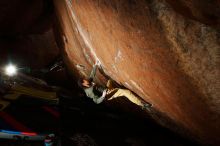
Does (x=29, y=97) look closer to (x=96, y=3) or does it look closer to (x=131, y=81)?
(x=131, y=81)

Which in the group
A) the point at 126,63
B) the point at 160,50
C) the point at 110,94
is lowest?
the point at 160,50

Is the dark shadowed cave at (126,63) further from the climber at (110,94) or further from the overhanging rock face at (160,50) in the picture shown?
the climber at (110,94)

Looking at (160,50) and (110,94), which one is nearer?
(160,50)

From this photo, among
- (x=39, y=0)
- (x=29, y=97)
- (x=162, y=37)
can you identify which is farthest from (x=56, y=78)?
(x=162, y=37)

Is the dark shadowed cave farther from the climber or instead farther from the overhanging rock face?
the climber

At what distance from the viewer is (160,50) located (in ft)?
9.95

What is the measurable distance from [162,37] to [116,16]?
32.4 inches

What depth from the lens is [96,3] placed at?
361 centimetres

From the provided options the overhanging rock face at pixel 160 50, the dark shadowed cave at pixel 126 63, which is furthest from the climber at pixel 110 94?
the overhanging rock face at pixel 160 50

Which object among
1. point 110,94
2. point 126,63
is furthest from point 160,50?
point 110,94

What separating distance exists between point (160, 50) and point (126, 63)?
1.30 m

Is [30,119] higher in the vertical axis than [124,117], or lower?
lower

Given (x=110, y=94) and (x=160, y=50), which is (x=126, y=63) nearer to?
(x=160, y=50)

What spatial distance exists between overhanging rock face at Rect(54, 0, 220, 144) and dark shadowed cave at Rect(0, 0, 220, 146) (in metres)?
0.01
